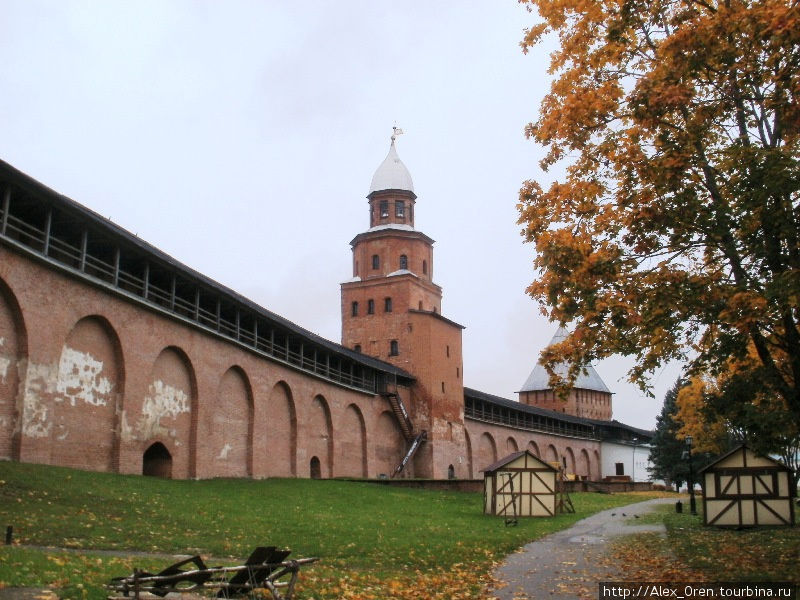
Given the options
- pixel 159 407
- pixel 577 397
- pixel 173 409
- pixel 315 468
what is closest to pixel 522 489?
pixel 173 409

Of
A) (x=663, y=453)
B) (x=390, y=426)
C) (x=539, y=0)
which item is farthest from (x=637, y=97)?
(x=663, y=453)

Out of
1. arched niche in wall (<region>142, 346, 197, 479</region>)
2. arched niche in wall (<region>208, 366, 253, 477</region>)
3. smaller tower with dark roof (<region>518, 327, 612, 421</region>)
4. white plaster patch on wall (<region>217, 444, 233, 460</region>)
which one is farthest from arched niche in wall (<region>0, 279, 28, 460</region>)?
smaller tower with dark roof (<region>518, 327, 612, 421</region>)

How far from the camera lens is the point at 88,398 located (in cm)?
2378

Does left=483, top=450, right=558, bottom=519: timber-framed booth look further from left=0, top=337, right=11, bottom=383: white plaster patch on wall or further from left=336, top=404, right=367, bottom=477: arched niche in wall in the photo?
left=0, top=337, right=11, bottom=383: white plaster patch on wall

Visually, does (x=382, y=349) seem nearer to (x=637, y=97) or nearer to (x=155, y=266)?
(x=155, y=266)

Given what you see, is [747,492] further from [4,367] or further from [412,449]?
[412,449]

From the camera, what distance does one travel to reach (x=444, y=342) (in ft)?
177

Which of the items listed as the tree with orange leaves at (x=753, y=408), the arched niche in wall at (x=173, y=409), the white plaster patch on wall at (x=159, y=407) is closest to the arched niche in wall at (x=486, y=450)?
the arched niche in wall at (x=173, y=409)

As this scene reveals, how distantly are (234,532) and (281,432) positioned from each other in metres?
19.7

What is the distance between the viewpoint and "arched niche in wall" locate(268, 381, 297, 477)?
34906mm

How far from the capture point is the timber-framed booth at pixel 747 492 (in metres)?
21.7

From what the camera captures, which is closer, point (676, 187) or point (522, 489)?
point (676, 187)

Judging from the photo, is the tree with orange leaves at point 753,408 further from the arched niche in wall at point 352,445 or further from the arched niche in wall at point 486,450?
the arched niche in wall at point 486,450

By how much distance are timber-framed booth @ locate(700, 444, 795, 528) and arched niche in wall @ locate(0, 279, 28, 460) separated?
17659 mm
